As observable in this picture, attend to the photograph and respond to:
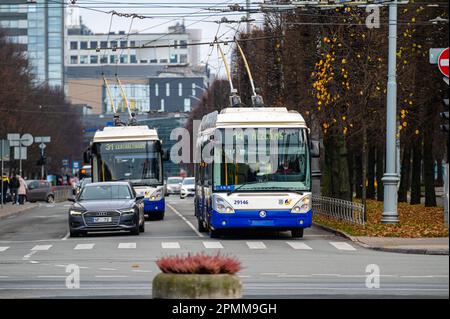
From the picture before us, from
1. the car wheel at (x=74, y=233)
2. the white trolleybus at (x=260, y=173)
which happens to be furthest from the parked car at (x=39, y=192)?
the white trolleybus at (x=260, y=173)

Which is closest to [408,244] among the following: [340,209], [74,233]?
[74,233]

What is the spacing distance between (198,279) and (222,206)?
18.4 metres

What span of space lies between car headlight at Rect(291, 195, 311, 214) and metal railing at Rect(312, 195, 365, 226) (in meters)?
4.21

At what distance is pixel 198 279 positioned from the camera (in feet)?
39.9

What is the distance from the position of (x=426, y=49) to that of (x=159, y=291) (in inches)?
1167

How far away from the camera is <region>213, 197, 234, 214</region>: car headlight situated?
30.5m

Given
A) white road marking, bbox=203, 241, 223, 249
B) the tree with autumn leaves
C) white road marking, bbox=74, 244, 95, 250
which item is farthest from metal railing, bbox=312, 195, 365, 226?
white road marking, bbox=74, 244, 95, 250

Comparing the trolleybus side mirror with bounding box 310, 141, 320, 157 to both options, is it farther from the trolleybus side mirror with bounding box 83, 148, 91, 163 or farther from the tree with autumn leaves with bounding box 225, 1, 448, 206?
the trolleybus side mirror with bounding box 83, 148, 91, 163

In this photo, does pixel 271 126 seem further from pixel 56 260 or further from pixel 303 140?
pixel 56 260

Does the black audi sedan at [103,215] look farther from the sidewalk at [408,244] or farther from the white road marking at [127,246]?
the sidewalk at [408,244]

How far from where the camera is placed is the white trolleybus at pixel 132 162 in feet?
140

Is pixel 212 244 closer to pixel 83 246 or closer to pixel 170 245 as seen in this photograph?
pixel 170 245

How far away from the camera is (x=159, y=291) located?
1234cm

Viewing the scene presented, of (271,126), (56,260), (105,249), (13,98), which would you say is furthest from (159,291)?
(13,98)
